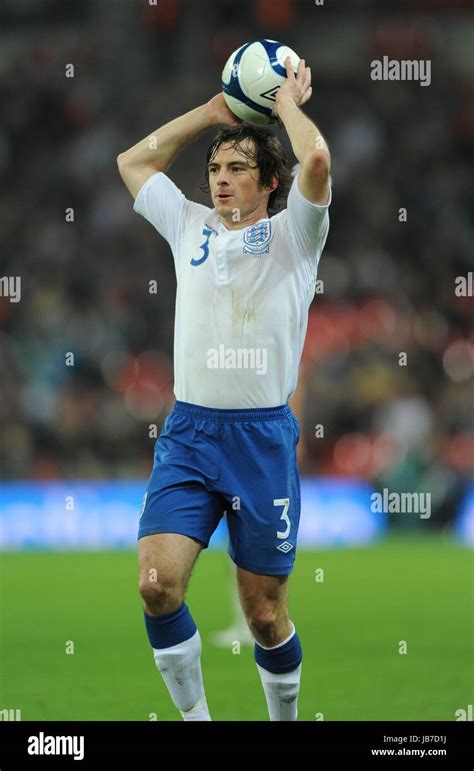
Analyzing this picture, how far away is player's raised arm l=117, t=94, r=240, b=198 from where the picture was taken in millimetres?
5109

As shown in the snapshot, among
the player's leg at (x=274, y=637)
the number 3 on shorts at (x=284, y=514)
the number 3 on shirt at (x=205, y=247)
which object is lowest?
the player's leg at (x=274, y=637)

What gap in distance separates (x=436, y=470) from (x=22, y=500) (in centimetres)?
452

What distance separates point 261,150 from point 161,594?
1.75 m

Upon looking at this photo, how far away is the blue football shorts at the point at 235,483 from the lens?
462 centimetres

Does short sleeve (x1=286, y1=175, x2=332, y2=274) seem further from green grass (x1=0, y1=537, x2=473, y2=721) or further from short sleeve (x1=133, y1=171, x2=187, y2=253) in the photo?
green grass (x1=0, y1=537, x2=473, y2=721)

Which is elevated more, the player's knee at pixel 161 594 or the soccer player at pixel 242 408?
the soccer player at pixel 242 408

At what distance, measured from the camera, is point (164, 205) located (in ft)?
16.5

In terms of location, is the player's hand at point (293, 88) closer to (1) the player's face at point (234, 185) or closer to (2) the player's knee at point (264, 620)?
(1) the player's face at point (234, 185)

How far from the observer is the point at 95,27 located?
19.3 m

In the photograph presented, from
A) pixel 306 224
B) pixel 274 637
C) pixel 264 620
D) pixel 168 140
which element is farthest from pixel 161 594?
pixel 168 140
